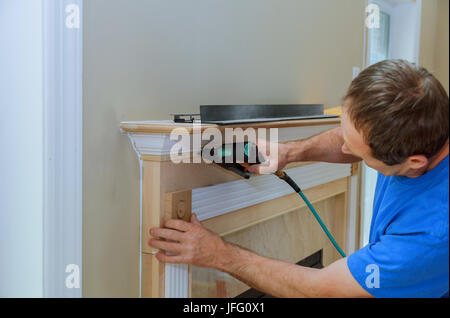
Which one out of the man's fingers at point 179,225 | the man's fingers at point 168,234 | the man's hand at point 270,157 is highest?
the man's hand at point 270,157

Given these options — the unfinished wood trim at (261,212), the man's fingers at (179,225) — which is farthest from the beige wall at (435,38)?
the man's fingers at (179,225)

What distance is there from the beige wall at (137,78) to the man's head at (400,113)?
1.45 feet

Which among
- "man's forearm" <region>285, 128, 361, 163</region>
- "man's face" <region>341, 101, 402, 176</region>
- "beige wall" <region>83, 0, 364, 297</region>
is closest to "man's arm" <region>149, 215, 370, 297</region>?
"beige wall" <region>83, 0, 364, 297</region>

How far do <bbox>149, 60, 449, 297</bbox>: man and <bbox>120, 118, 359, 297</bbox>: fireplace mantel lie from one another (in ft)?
0.20

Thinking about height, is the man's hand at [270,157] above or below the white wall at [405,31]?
below

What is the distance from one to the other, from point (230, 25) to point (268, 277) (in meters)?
0.72

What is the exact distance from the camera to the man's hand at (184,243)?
0.94 m

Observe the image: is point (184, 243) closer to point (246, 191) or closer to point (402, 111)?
point (246, 191)

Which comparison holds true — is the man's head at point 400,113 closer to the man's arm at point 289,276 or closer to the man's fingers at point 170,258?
the man's arm at point 289,276

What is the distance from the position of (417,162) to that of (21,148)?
801mm

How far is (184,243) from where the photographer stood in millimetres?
942

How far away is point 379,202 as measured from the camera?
110 centimetres

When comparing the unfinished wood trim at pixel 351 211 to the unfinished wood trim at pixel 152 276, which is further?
the unfinished wood trim at pixel 351 211
